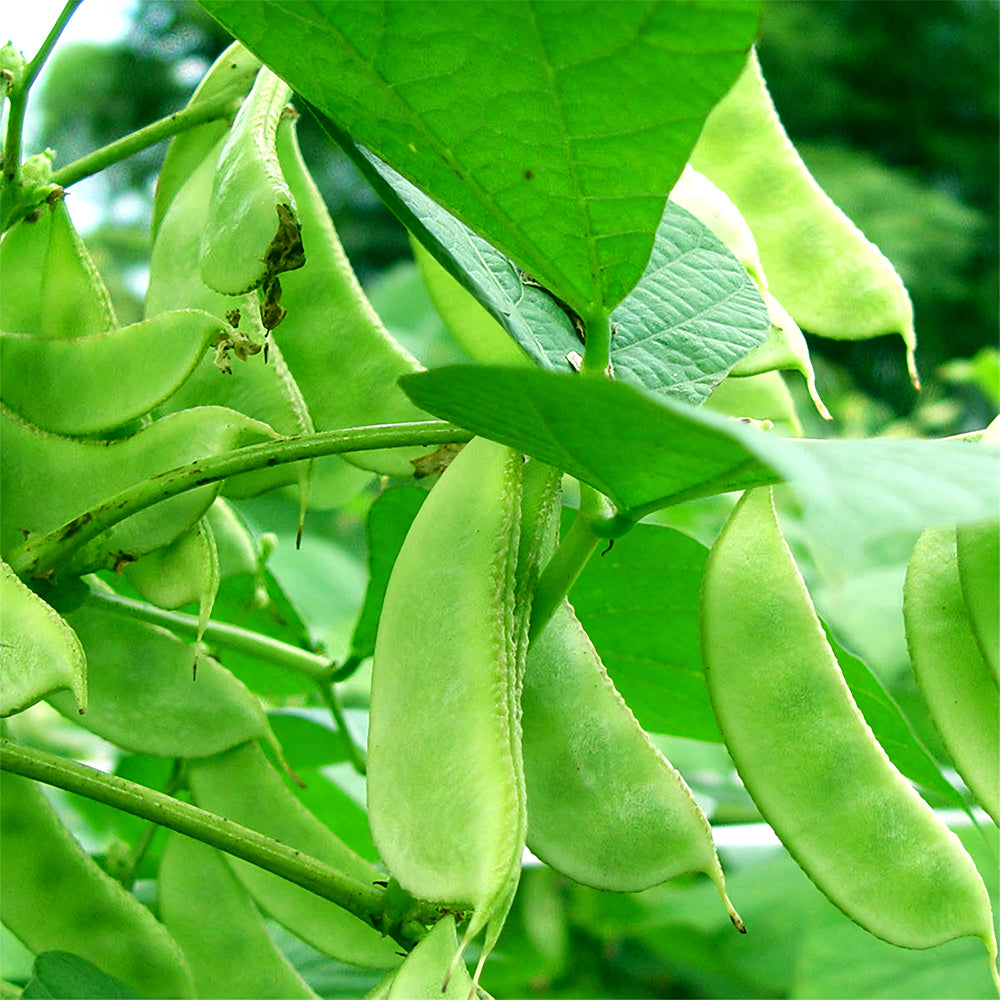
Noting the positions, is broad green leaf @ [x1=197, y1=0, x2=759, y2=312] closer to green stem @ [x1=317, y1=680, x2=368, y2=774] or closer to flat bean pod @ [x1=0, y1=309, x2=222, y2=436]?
flat bean pod @ [x1=0, y1=309, x2=222, y2=436]

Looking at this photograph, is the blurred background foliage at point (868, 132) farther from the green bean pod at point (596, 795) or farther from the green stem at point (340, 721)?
the green bean pod at point (596, 795)

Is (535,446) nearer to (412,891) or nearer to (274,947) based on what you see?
(412,891)

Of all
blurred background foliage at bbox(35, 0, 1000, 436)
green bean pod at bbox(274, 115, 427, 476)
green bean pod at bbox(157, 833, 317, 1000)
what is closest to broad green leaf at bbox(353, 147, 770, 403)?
green bean pod at bbox(274, 115, 427, 476)

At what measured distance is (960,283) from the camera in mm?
9867

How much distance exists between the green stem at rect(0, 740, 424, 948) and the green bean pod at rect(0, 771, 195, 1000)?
95 millimetres

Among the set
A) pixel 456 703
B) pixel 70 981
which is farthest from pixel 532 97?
pixel 70 981

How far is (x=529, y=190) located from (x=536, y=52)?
0.06m

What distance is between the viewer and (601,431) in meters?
0.43

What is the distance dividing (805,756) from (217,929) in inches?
13.1

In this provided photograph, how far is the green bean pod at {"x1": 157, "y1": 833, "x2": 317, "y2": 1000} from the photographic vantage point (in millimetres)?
671

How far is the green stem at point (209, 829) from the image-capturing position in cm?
55

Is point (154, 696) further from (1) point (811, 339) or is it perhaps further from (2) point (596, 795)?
(1) point (811, 339)

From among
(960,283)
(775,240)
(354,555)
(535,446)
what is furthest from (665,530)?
(960,283)

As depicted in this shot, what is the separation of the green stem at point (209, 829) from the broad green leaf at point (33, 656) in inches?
2.8
